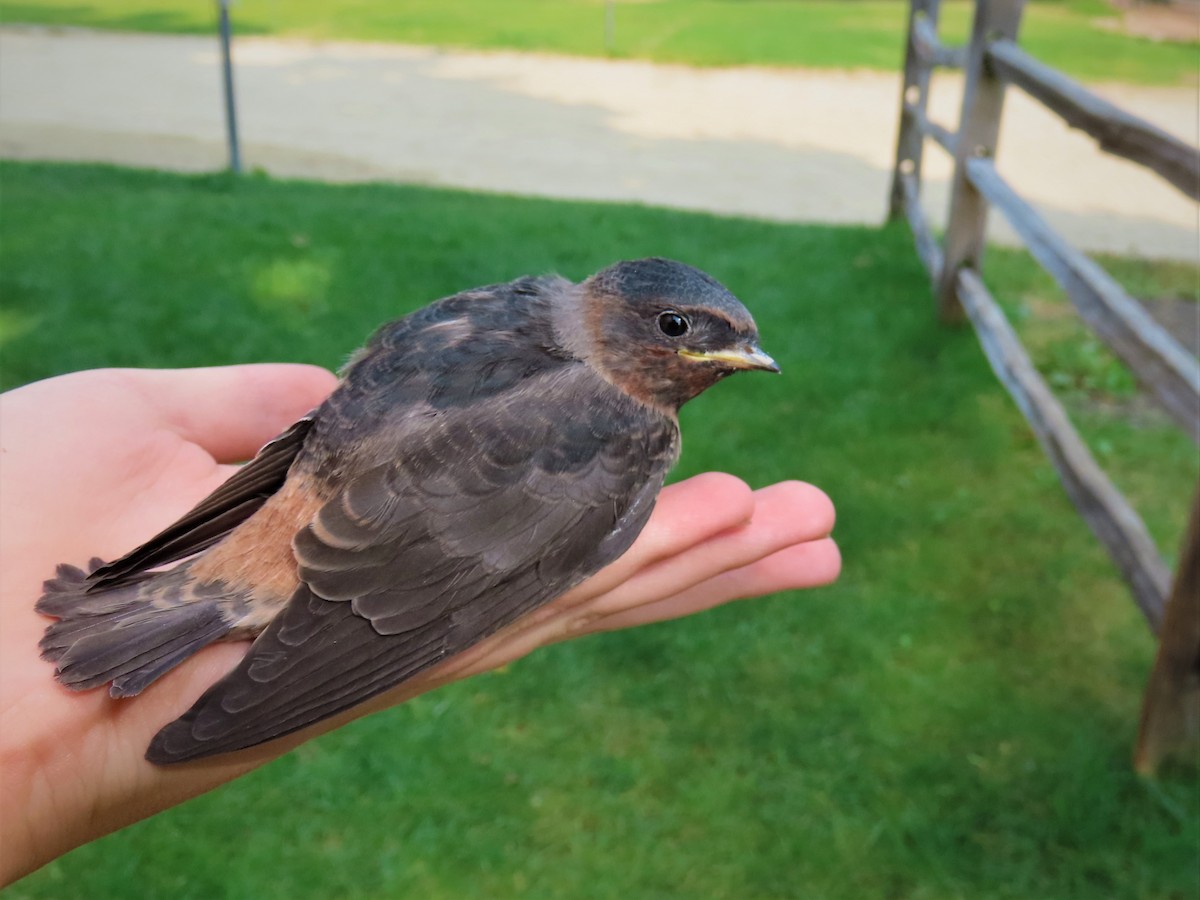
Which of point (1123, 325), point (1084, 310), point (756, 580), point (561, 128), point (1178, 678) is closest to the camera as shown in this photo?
point (756, 580)

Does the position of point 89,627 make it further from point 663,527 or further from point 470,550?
point 663,527

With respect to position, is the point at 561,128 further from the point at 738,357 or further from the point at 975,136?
the point at 738,357

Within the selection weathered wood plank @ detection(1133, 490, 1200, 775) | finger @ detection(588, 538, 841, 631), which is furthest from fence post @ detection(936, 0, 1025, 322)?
finger @ detection(588, 538, 841, 631)

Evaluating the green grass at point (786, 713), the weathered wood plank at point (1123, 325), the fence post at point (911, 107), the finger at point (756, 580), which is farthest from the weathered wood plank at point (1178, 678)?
the fence post at point (911, 107)

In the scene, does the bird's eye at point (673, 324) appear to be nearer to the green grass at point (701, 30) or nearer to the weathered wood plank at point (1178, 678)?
the weathered wood plank at point (1178, 678)

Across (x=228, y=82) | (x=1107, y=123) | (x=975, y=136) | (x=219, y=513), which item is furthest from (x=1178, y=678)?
(x=228, y=82)

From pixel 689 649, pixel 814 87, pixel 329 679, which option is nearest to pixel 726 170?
pixel 814 87
